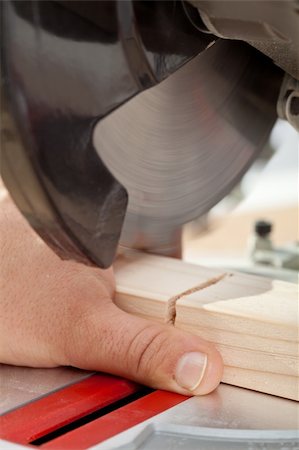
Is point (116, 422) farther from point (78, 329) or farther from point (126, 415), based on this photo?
point (78, 329)

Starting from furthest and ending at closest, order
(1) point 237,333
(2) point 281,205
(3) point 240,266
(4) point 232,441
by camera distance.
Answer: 1. (2) point 281,205
2. (3) point 240,266
3. (1) point 237,333
4. (4) point 232,441

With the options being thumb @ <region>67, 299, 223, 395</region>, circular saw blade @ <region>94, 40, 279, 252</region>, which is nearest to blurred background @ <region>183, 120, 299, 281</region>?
circular saw blade @ <region>94, 40, 279, 252</region>

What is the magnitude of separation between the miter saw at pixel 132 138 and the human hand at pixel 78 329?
0.02 metres

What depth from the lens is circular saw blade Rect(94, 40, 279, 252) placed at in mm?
1099

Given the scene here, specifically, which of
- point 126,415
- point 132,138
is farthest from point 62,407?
point 132,138

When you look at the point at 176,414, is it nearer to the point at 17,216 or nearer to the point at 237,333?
the point at 237,333

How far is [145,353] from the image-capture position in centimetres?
95

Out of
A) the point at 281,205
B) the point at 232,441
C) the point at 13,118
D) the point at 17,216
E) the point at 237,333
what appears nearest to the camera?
the point at 13,118

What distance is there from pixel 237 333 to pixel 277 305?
7 cm

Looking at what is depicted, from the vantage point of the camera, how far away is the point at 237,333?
3.18 ft

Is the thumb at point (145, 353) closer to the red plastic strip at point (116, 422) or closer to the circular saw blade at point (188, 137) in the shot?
the red plastic strip at point (116, 422)

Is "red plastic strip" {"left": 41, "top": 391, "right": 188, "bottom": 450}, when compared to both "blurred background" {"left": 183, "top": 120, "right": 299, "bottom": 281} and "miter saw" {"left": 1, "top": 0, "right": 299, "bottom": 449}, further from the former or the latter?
"blurred background" {"left": 183, "top": 120, "right": 299, "bottom": 281}

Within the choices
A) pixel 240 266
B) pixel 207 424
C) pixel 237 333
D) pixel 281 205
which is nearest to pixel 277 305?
pixel 237 333

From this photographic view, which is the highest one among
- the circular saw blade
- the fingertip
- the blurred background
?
the circular saw blade
